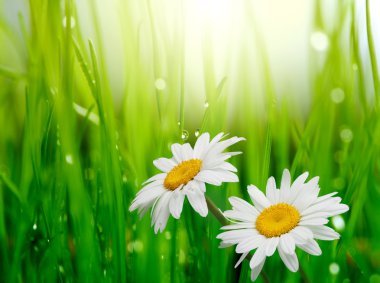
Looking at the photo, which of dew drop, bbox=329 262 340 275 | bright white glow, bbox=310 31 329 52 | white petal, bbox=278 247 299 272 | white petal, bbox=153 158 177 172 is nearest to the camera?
white petal, bbox=278 247 299 272

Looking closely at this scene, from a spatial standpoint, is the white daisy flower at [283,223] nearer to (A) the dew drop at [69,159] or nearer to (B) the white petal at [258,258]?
(B) the white petal at [258,258]

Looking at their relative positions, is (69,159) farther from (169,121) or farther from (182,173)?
(182,173)

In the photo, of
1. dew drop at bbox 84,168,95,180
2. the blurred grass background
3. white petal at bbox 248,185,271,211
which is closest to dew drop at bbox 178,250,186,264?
the blurred grass background

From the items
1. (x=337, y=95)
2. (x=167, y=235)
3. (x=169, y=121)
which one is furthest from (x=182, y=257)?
(x=337, y=95)

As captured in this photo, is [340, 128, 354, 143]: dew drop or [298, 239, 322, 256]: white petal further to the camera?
[340, 128, 354, 143]: dew drop

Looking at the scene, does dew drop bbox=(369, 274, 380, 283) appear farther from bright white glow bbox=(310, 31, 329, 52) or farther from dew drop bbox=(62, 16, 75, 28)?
dew drop bbox=(62, 16, 75, 28)

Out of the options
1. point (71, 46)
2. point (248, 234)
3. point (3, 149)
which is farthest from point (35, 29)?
point (248, 234)
